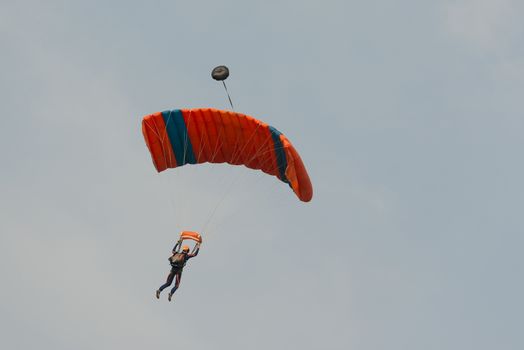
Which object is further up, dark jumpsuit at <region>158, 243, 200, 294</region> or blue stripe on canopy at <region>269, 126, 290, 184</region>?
blue stripe on canopy at <region>269, 126, 290, 184</region>

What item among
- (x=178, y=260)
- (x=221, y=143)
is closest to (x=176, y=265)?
(x=178, y=260)

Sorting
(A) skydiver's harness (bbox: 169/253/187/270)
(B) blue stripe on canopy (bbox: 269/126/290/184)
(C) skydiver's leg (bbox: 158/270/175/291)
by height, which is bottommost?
(C) skydiver's leg (bbox: 158/270/175/291)

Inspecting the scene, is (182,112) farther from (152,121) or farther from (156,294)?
(156,294)

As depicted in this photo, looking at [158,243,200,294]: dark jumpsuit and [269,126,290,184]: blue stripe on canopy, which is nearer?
[158,243,200,294]: dark jumpsuit

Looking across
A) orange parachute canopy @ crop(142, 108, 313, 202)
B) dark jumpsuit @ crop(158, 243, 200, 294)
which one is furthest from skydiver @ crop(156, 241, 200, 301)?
orange parachute canopy @ crop(142, 108, 313, 202)

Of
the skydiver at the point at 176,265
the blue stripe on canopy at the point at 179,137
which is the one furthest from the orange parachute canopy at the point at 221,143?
the skydiver at the point at 176,265

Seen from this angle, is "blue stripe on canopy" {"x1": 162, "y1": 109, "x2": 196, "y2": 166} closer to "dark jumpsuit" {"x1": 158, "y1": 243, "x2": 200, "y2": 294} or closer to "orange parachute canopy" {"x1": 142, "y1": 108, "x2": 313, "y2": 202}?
"orange parachute canopy" {"x1": 142, "y1": 108, "x2": 313, "y2": 202}

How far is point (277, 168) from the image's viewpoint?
35.7m

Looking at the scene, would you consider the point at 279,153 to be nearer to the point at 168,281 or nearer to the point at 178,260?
the point at 178,260

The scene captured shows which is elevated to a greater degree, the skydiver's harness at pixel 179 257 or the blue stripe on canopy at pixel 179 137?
the blue stripe on canopy at pixel 179 137

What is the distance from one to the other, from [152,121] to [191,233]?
367 cm

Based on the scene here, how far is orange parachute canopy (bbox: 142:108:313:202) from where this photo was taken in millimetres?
34375

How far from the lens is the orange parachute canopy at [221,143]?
3438cm

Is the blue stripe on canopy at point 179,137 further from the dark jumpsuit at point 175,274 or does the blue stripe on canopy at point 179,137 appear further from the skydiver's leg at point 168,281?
the skydiver's leg at point 168,281
